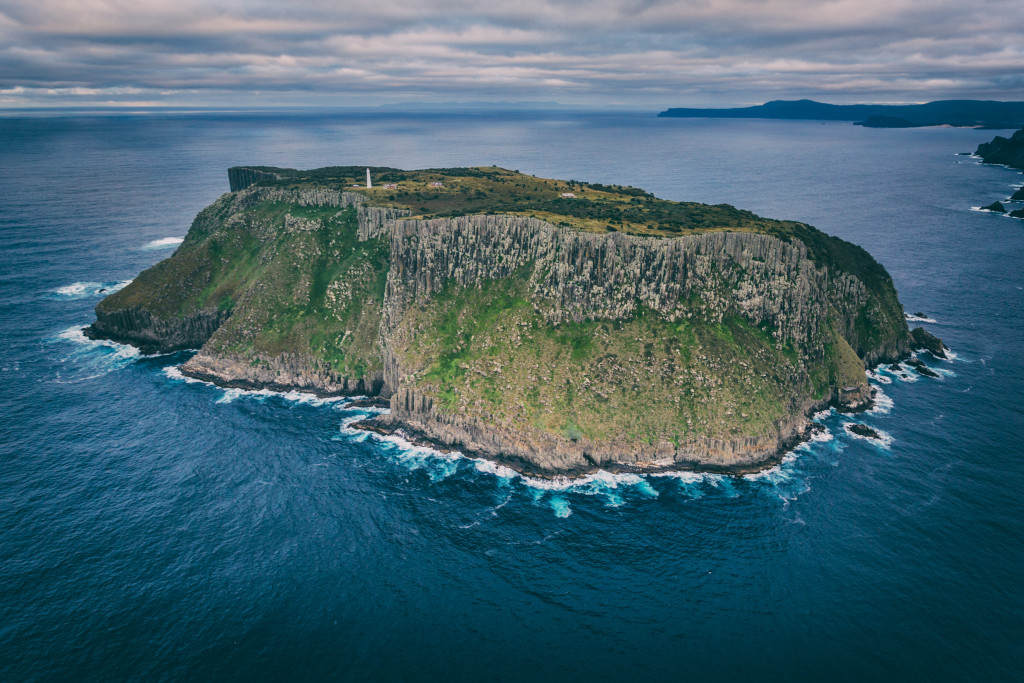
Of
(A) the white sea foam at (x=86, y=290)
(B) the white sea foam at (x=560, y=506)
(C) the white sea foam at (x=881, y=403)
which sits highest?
(A) the white sea foam at (x=86, y=290)

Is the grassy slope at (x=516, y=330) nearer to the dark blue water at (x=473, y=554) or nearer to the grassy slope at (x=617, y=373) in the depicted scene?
the grassy slope at (x=617, y=373)

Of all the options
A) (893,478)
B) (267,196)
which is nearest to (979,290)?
(893,478)

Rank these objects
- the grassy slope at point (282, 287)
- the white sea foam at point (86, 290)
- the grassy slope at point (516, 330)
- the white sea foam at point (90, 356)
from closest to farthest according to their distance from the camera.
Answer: the grassy slope at point (516, 330), the white sea foam at point (90, 356), the grassy slope at point (282, 287), the white sea foam at point (86, 290)

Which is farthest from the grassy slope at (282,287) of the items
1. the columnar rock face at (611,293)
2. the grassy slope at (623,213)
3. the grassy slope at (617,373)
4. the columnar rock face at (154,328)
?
the grassy slope at (617,373)

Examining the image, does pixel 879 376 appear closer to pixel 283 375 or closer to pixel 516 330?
pixel 516 330

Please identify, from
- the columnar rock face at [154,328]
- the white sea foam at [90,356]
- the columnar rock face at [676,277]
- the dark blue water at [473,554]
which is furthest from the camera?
the columnar rock face at [154,328]

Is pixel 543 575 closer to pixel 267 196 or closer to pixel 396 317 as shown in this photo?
pixel 396 317

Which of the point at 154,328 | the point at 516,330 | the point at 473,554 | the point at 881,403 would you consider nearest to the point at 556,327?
the point at 516,330
